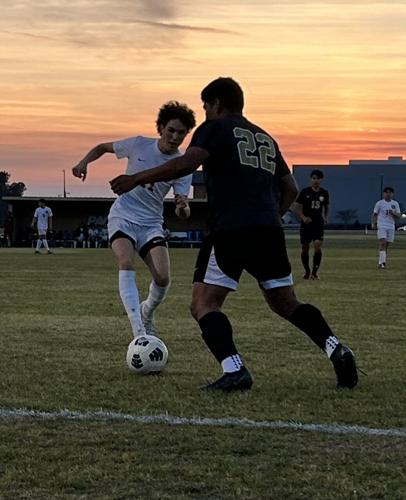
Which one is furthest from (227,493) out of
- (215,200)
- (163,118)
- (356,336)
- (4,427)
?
(356,336)

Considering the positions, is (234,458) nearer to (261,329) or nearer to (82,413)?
(82,413)

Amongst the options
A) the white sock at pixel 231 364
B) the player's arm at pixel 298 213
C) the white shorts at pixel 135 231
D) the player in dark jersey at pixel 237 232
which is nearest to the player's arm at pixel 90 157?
the white shorts at pixel 135 231

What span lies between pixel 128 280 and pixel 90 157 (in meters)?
1.14

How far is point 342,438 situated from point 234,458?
698mm

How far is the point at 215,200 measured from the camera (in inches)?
244

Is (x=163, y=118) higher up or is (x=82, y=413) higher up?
(x=163, y=118)

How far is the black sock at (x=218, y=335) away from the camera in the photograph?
6.20 meters

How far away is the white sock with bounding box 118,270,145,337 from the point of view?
24.7 ft

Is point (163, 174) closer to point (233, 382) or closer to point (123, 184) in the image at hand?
point (123, 184)

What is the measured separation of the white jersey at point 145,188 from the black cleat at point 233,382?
2363 mm

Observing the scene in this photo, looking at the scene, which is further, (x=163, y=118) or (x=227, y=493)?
(x=163, y=118)

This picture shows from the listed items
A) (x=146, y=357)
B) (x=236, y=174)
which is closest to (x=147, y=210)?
(x=146, y=357)

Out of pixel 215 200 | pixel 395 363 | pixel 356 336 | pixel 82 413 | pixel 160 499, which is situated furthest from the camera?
pixel 356 336

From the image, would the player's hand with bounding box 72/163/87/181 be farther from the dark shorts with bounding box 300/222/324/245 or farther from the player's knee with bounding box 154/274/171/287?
the dark shorts with bounding box 300/222/324/245
